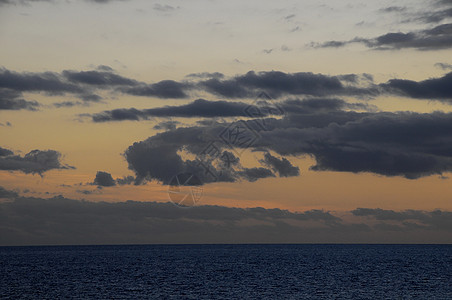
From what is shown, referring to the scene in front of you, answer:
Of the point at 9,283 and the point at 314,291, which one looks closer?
the point at 314,291

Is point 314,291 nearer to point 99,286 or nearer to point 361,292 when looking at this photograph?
point 361,292

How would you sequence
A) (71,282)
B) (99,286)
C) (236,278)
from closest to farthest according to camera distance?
(99,286) < (71,282) < (236,278)

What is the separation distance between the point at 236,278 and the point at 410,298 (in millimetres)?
46374

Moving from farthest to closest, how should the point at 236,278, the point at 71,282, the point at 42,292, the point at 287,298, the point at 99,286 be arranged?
the point at 236,278, the point at 71,282, the point at 99,286, the point at 42,292, the point at 287,298

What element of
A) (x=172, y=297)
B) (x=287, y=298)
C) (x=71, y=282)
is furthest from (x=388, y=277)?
(x=71, y=282)

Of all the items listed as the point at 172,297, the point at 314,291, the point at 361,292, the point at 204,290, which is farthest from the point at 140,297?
the point at 361,292

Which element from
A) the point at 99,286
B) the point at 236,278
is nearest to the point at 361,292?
the point at 236,278

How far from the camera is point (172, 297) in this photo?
297 ft

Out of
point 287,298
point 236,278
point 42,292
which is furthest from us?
point 236,278

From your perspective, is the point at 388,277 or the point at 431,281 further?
the point at 388,277

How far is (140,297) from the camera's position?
297 feet

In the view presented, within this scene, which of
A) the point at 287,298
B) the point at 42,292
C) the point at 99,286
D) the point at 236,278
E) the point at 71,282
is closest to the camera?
the point at 287,298

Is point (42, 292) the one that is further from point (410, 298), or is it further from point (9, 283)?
point (410, 298)

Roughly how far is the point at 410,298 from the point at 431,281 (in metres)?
34.1
